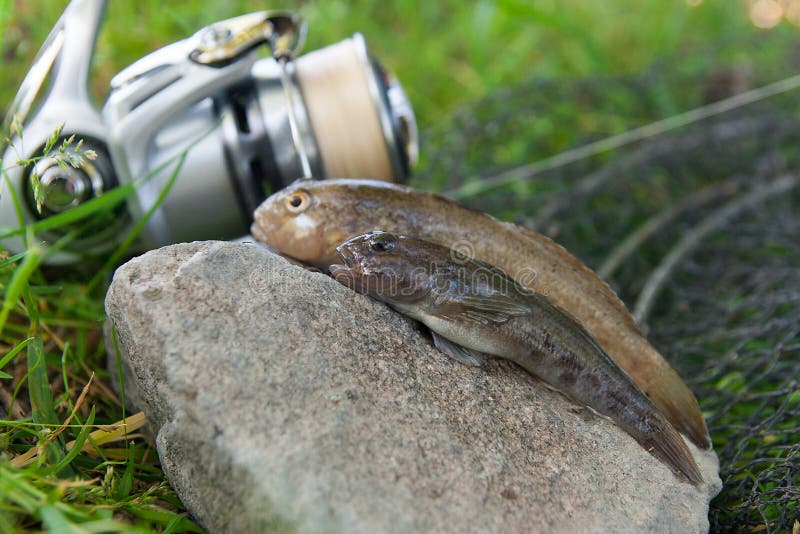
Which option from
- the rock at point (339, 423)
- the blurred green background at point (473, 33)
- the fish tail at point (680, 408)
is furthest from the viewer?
the blurred green background at point (473, 33)

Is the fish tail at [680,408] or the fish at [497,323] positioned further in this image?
the fish tail at [680,408]

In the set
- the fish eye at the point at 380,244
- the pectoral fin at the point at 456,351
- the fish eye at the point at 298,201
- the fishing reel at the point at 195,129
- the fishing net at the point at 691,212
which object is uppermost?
the fishing reel at the point at 195,129

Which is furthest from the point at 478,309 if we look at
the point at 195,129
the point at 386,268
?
the point at 195,129

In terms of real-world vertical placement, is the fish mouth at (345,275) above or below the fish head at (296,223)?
below

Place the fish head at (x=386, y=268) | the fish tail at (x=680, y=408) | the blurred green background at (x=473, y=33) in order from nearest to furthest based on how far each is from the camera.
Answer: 1. the fish head at (x=386, y=268)
2. the fish tail at (x=680, y=408)
3. the blurred green background at (x=473, y=33)

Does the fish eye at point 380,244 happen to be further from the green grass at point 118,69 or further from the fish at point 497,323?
the green grass at point 118,69

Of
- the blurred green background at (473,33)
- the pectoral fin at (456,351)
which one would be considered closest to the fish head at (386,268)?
the pectoral fin at (456,351)

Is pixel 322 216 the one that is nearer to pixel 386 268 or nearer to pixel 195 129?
pixel 386 268
